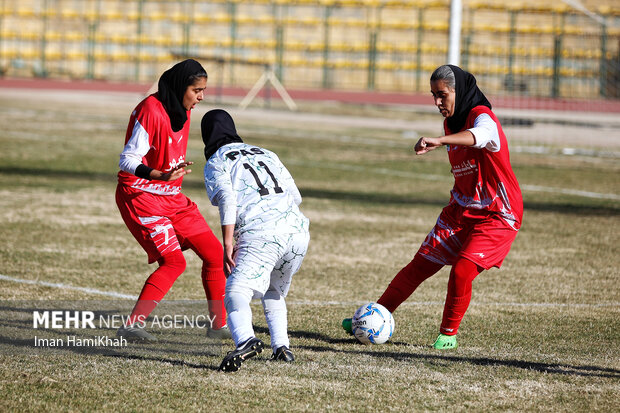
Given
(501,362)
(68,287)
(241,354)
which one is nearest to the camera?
(241,354)

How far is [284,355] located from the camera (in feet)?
16.4

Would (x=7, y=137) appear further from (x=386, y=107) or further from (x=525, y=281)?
(x=386, y=107)

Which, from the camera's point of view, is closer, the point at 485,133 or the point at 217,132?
the point at 217,132

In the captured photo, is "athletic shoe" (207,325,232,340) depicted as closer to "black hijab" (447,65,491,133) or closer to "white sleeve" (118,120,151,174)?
"white sleeve" (118,120,151,174)

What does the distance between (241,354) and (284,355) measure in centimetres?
41

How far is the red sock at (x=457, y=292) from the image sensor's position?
5.55 m

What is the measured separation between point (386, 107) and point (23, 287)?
28487 millimetres

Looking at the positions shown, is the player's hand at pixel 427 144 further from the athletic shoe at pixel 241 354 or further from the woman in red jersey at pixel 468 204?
the athletic shoe at pixel 241 354

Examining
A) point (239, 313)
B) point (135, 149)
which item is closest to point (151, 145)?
point (135, 149)

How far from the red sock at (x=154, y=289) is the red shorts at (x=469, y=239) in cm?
167

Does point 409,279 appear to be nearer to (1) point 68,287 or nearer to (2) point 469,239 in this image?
(2) point 469,239

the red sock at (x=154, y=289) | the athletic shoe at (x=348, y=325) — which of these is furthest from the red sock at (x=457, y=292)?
the red sock at (x=154, y=289)

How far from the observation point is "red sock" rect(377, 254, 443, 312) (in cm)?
588

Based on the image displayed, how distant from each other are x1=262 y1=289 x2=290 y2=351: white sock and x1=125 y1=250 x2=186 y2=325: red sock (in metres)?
0.81
